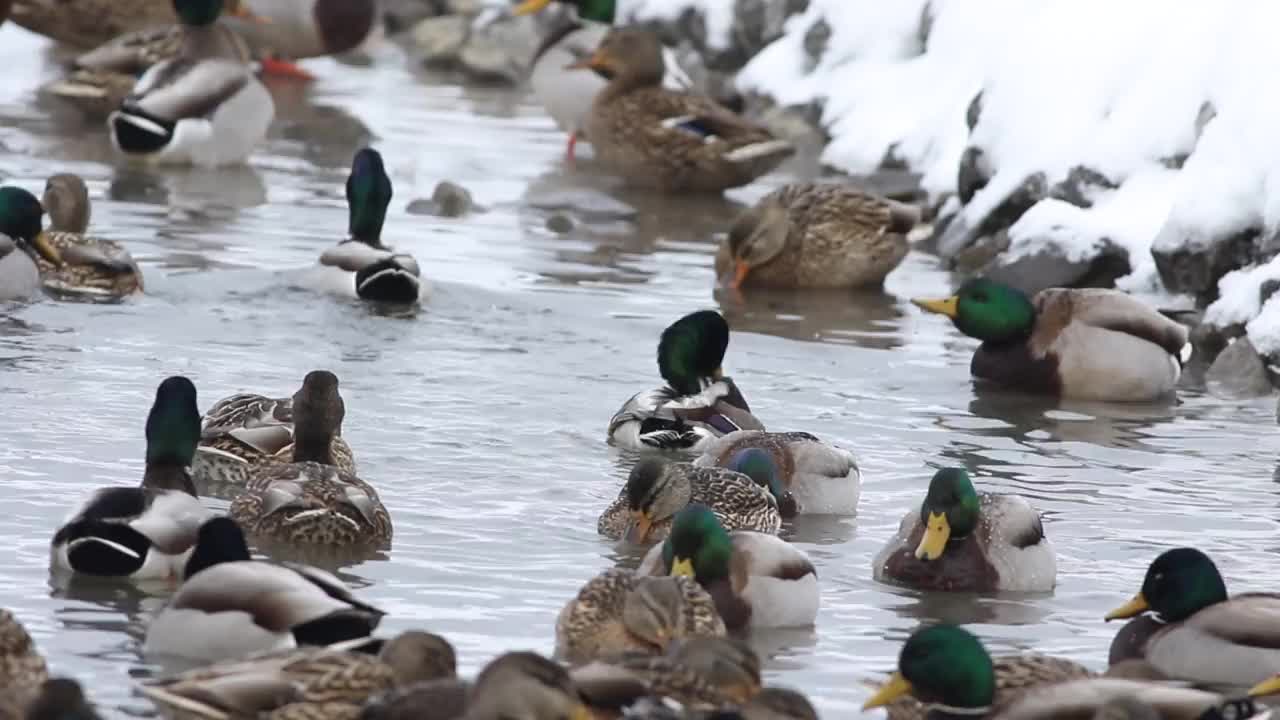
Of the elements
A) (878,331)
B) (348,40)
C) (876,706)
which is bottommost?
(876,706)

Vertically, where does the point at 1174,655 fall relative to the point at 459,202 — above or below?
below

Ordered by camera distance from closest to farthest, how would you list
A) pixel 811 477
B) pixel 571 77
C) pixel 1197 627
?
pixel 1197 627
pixel 811 477
pixel 571 77

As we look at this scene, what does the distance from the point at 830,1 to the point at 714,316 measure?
9.77 m

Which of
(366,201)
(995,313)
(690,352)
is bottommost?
(690,352)

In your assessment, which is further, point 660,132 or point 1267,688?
point 660,132

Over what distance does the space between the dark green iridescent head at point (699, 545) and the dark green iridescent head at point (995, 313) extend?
4722 mm

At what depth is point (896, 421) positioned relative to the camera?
12.1 metres

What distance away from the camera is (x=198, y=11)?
769 inches

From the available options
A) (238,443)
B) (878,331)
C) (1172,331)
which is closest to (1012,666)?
(238,443)

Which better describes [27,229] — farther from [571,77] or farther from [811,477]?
[571,77]

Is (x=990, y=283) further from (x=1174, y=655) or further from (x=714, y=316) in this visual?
(x=1174, y=655)

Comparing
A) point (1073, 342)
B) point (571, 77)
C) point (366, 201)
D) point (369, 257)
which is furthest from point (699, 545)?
point (571, 77)

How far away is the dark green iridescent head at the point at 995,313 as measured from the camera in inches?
520

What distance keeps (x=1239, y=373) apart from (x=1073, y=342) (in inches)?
32.0
